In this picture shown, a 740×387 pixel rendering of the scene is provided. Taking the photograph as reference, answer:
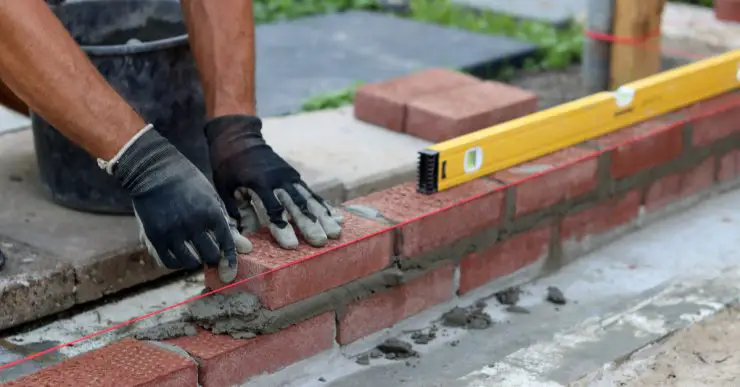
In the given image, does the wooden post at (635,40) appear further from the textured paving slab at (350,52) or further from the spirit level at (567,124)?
the textured paving slab at (350,52)

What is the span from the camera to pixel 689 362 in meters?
3.30

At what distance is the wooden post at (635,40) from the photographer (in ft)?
15.5

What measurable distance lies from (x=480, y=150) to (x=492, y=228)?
23cm

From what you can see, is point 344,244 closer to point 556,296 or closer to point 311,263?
point 311,263

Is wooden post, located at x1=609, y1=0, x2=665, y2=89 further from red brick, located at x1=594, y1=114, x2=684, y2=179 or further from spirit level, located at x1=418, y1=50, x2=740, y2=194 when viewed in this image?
red brick, located at x1=594, y1=114, x2=684, y2=179

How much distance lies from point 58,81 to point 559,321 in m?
1.51

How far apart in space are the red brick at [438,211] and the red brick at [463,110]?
2.36 ft

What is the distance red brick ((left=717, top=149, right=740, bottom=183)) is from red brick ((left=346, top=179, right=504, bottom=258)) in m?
1.17

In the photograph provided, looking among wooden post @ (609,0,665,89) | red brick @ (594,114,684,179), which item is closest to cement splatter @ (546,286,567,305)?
red brick @ (594,114,684,179)

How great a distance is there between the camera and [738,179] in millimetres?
4559

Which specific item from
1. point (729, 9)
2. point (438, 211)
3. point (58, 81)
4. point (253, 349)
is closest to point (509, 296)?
point (438, 211)

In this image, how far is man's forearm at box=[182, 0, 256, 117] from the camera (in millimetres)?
3531

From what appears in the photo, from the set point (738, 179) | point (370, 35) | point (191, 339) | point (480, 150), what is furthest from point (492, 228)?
point (370, 35)

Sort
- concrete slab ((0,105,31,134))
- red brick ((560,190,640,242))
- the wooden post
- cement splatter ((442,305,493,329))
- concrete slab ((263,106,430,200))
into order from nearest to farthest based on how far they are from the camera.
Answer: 1. cement splatter ((442,305,493,329))
2. red brick ((560,190,640,242))
3. concrete slab ((263,106,430,200))
4. concrete slab ((0,105,31,134))
5. the wooden post
